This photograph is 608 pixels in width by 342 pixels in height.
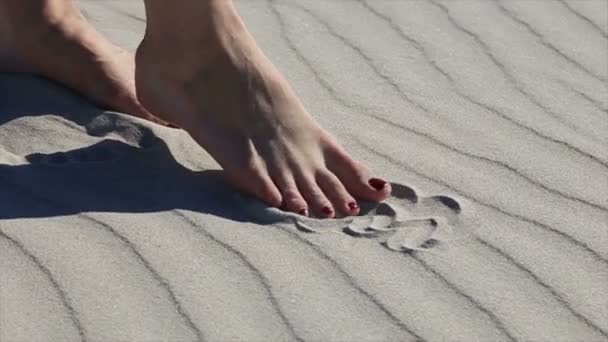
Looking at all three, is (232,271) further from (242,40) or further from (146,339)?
(242,40)

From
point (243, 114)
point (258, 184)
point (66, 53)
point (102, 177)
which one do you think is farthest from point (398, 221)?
point (66, 53)

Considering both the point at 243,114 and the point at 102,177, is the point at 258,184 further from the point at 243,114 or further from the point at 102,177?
the point at 102,177

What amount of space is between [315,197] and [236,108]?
0.26 meters

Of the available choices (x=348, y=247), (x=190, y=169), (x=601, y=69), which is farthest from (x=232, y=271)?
(x=601, y=69)

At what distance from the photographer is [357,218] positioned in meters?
2.96

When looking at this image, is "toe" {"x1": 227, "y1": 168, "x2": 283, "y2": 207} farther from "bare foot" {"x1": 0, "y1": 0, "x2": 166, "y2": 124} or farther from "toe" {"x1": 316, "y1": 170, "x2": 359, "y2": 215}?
"bare foot" {"x1": 0, "y1": 0, "x2": 166, "y2": 124}

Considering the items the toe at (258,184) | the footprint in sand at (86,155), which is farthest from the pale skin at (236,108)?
the footprint in sand at (86,155)

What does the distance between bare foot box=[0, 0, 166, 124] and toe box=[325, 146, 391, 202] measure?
16.6 inches

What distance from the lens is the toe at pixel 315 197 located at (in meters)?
2.97

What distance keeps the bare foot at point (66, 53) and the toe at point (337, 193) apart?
429 millimetres

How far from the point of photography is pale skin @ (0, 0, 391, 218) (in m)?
3.02

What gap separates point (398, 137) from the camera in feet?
10.9

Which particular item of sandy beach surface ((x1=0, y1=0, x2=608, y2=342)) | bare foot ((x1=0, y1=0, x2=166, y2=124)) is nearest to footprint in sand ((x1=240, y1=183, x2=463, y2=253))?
sandy beach surface ((x1=0, y1=0, x2=608, y2=342))

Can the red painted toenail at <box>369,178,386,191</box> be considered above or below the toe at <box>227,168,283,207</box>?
above
